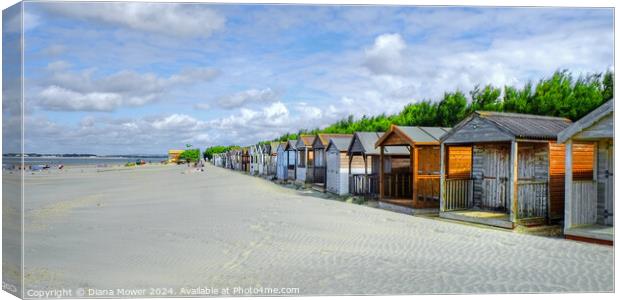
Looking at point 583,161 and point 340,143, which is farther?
point 340,143

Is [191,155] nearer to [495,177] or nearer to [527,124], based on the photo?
[495,177]

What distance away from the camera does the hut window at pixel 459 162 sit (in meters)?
16.6

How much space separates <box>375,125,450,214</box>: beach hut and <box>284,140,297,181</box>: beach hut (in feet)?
48.1

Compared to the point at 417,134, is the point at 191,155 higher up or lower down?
lower down

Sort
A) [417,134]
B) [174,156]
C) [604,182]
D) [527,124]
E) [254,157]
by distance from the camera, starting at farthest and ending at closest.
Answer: [174,156] → [254,157] → [417,134] → [527,124] → [604,182]

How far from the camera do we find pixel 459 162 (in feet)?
54.7

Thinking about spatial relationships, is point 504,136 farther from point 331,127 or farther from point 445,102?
point 331,127

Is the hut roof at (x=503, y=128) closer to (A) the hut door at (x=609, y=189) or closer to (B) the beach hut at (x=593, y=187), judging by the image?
(B) the beach hut at (x=593, y=187)

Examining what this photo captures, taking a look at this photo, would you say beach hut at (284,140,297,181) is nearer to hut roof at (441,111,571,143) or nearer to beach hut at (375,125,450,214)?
beach hut at (375,125,450,214)

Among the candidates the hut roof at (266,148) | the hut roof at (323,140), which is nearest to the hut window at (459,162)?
the hut roof at (323,140)

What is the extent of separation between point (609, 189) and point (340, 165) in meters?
13.5

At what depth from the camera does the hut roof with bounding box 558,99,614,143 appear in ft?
33.1

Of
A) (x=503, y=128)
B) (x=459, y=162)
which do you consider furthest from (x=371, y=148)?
(x=503, y=128)

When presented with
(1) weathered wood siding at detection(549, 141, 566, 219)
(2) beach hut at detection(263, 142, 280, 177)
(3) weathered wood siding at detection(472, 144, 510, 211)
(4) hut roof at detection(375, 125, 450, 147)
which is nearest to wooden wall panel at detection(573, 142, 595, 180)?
(1) weathered wood siding at detection(549, 141, 566, 219)
